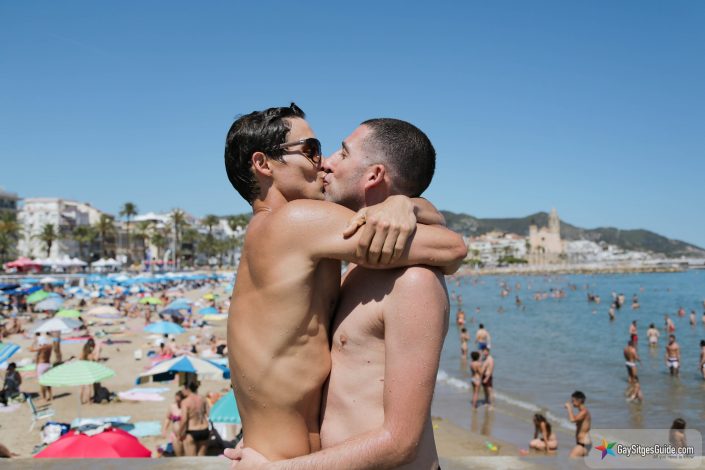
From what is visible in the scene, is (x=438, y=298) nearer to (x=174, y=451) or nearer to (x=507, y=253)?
(x=174, y=451)

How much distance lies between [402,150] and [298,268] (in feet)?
1.73

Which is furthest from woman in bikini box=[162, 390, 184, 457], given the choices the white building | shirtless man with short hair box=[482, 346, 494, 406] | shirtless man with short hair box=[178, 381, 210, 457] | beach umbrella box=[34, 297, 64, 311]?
the white building

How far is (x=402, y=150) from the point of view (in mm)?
1912

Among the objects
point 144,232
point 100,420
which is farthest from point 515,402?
point 144,232

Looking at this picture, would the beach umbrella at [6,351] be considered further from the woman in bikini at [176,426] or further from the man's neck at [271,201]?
the man's neck at [271,201]

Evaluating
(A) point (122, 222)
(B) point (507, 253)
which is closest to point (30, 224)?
(A) point (122, 222)

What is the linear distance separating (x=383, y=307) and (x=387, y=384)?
227mm

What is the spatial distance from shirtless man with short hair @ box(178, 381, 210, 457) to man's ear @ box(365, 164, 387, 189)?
7.84 meters

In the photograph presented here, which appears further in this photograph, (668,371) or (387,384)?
(668,371)

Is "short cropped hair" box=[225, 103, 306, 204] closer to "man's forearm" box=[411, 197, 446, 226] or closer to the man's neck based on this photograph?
the man's neck

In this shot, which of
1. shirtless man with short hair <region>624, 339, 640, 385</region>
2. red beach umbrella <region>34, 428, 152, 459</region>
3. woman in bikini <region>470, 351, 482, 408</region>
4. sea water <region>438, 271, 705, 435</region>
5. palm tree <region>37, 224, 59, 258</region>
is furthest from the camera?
palm tree <region>37, 224, 59, 258</region>

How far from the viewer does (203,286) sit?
198 ft

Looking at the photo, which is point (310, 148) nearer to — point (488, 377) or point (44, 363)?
point (488, 377)

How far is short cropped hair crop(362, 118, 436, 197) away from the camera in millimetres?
1912
